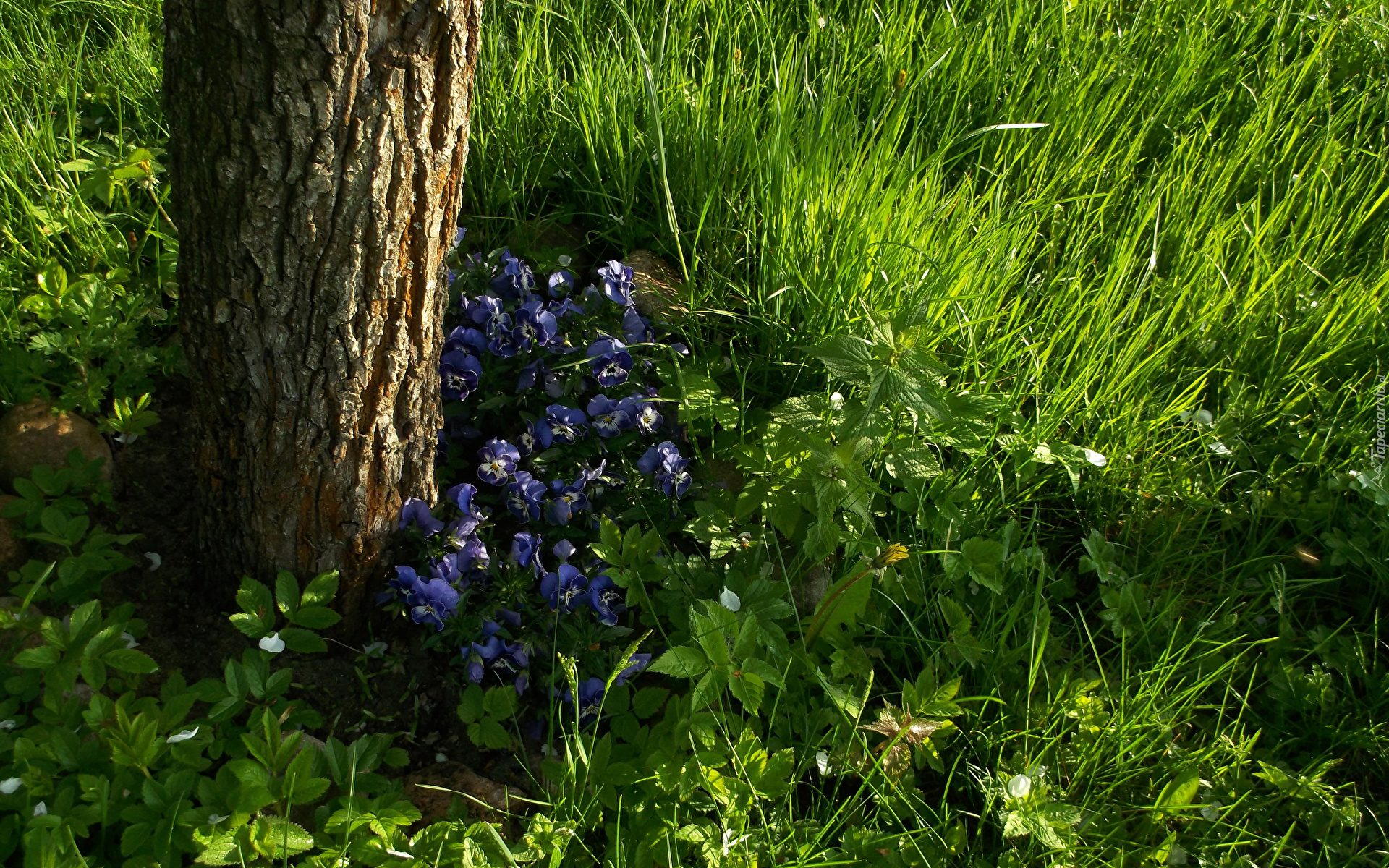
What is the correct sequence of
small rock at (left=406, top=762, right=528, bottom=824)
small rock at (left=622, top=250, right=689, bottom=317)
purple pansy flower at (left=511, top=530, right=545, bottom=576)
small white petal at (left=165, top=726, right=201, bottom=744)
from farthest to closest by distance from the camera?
small rock at (left=622, top=250, right=689, bottom=317) < purple pansy flower at (left=511, top=530, right=545, bottom=576) < small rock at (left=406, top=762, right=528, bottom=824) < small white petal at (left=165, top=726, right=201, bottom=744)

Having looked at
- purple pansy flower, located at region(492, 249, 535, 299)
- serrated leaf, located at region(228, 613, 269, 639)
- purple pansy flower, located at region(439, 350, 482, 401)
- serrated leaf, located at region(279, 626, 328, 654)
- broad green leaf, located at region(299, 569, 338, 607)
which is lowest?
serrated leaf, located at region(279, 626, 328, 654)

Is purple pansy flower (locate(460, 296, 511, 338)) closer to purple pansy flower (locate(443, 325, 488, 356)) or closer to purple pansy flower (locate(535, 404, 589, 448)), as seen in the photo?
purple pansy flower (locate(443, 325, 488, 356))

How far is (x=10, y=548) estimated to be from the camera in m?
1.88

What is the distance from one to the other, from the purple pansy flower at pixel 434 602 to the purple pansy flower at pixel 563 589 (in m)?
0.17

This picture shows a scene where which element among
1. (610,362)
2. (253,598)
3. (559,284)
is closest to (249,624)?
(253,598)

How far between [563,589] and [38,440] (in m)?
1.18

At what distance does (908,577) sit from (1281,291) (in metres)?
1.41

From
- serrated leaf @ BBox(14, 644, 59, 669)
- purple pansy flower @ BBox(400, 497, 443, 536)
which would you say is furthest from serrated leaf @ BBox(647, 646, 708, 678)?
serrated leaf @ BBox(14, 644, 59, 669)

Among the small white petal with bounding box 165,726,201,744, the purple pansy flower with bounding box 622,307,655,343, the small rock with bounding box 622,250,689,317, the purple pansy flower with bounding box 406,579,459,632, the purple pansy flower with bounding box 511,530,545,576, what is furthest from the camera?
the small rock with bounding box 622,250,689,317

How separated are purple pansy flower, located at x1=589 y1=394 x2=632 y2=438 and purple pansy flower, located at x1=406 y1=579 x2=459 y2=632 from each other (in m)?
0.48

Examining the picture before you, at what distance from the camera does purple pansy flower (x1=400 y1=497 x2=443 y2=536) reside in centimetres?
190

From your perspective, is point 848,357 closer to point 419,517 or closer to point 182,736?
point 419,517

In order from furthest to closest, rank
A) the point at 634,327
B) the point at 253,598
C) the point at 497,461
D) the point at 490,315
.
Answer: the point at 634,327
the point at 490,315
the point at 497,461
the point at 253,598

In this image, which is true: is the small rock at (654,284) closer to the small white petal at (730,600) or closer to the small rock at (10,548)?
the small white petal at (730,600)
